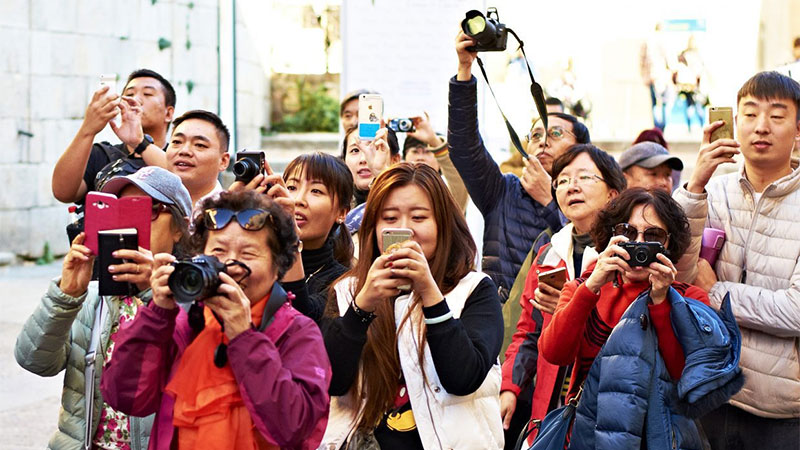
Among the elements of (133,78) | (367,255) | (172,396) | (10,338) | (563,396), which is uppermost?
(133,78)

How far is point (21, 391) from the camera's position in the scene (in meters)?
7.18

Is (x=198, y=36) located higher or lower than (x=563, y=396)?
higher

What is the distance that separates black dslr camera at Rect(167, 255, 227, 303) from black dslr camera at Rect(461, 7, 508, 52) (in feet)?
7.27

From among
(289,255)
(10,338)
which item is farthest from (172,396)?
(10,338)

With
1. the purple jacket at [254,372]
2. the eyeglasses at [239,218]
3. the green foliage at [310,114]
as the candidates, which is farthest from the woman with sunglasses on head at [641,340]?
the green foliage at [310,114]

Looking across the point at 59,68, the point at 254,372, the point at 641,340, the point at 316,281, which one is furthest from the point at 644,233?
the point at 59,68

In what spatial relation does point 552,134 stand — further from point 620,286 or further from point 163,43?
point 163,43

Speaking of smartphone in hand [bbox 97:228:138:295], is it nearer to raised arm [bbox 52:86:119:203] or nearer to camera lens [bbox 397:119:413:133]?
raised arm [bbox 52:86:119:203]

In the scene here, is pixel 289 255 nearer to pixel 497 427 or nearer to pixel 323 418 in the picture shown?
pixel 323 418

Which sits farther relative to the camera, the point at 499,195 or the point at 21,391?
the point at 21,391

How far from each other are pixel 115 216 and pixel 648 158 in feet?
11.7

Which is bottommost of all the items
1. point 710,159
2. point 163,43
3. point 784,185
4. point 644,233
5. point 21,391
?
point 21,391

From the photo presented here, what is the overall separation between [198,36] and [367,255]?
924 centimetres

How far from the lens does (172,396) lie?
2.93 m
